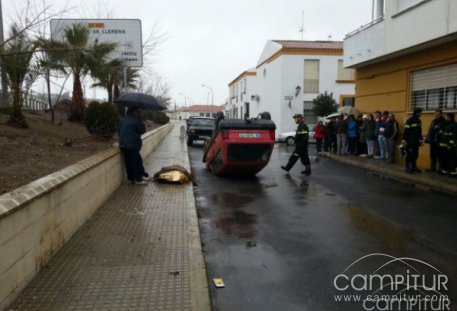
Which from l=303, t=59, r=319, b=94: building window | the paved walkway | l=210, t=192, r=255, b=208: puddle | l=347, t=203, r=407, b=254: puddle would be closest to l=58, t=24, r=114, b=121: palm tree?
l=210, t=192, r=255, b=208: puddle

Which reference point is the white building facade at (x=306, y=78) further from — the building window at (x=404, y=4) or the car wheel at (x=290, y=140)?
the building window at (x=404, y=4)

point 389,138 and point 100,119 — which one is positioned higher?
point 100,119

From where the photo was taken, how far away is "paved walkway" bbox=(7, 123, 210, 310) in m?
3.72

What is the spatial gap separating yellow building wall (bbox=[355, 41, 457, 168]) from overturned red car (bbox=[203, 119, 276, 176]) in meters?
5.25

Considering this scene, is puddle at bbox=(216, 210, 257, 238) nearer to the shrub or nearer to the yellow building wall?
the shrub

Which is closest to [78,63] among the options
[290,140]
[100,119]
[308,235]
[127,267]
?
[100,119]

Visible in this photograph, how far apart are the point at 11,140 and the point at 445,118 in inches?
430

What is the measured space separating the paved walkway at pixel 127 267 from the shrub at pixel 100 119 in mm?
7259

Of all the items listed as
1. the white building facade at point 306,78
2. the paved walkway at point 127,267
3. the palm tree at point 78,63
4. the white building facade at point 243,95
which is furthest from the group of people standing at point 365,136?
the white building facade at point 243,95

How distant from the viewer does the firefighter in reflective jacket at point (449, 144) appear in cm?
1048

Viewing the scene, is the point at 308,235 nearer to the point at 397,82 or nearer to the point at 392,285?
the point at 392,285

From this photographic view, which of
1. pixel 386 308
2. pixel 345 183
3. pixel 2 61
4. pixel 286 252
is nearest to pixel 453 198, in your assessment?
pixel 345 183

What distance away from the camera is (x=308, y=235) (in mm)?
6082

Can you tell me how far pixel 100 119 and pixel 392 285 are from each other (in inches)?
449
